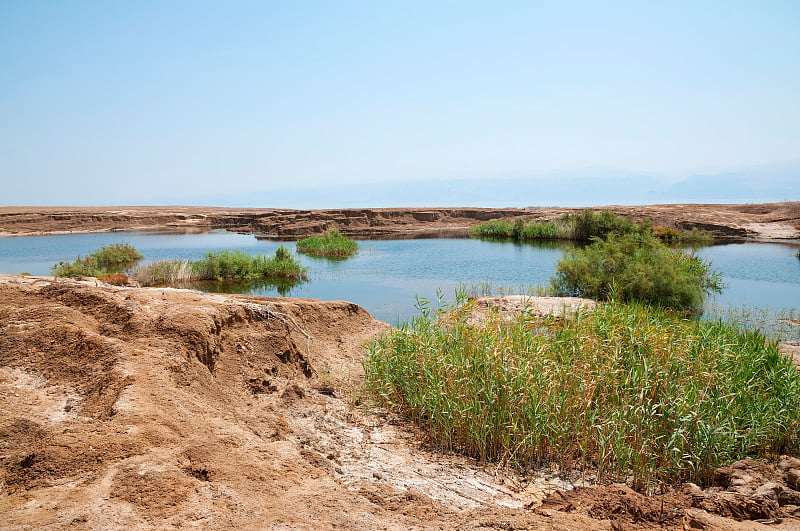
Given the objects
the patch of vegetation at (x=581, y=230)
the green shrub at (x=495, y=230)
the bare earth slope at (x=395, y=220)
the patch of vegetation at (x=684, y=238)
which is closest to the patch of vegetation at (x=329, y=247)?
the bare earth slope at (x=395, y=220)

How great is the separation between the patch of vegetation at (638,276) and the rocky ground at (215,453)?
9640 millimetres

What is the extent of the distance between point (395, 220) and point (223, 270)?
3151 cm

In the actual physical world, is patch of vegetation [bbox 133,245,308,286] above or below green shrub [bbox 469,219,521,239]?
below

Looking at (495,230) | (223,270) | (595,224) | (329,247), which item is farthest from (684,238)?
(223,270)

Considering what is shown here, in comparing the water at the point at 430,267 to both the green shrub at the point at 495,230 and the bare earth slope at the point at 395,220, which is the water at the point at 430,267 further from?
the bare earth slope at the point at 395,220

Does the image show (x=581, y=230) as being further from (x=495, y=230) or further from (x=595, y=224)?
(x=495, y=230)

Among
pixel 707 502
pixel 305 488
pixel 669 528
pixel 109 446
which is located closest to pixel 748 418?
pixel 707 502

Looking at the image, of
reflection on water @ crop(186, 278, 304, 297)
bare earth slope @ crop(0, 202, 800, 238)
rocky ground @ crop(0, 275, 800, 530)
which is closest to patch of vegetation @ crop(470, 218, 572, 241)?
bare earth slope @ crop(0, 202, 800, 238)

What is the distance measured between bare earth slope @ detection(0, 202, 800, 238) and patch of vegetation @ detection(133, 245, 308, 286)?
844 inches

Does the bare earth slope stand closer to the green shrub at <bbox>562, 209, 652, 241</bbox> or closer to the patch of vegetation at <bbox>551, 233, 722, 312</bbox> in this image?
the green shrub at <bbox>562, 209, 652, 241</bbox>

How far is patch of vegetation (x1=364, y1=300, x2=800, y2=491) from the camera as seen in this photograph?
17.5 feet

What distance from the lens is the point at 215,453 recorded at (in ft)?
13.4

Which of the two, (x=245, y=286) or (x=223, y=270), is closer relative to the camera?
(x=245, y=286)

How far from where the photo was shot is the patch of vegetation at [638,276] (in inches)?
575
